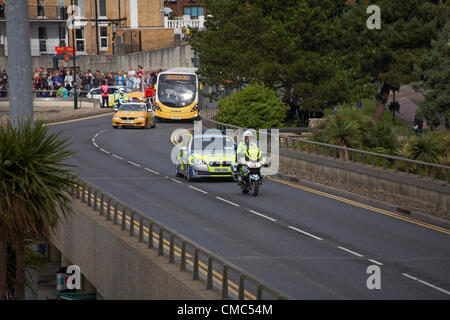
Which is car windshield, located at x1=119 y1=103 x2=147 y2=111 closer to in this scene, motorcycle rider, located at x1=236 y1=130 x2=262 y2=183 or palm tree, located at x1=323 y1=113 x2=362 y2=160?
palm tree, located at x1=323 y1=113 x2=362 y2=160

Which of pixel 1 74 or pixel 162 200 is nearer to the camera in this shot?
pixel 162 200

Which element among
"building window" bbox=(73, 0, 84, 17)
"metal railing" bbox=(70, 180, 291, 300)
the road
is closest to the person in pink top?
"building window" bbox=(73, 0, 84, 17)

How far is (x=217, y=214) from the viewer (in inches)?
960

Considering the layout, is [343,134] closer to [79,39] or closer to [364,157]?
[364,157]

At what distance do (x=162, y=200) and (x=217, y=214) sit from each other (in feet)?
9.02

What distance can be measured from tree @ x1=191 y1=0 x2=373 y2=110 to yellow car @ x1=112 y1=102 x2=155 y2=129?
179 inches

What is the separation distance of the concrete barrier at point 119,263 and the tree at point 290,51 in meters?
22.2

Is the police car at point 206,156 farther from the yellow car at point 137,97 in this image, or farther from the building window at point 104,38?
the building window at point 104,38

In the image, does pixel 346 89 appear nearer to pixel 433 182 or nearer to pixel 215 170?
pixel 215 170

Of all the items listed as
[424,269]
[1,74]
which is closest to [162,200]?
[424,269]

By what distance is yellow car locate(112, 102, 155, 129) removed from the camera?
48188 millimetres

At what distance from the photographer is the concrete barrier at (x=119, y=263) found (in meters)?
15.7
